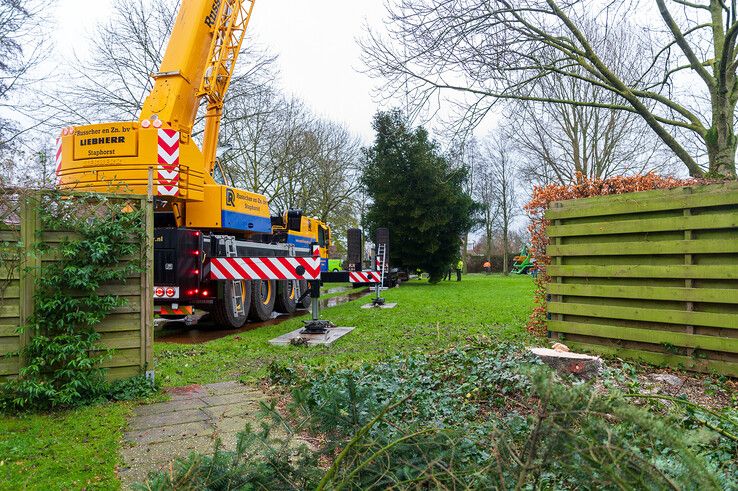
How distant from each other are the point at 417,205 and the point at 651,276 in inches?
846

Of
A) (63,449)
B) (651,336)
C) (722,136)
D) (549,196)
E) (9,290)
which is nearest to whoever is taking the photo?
(63,449)

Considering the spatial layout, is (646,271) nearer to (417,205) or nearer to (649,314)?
(649,314)

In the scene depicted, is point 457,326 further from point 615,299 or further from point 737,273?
point 737,273

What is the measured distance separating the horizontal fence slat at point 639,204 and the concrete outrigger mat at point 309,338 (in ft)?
12.2

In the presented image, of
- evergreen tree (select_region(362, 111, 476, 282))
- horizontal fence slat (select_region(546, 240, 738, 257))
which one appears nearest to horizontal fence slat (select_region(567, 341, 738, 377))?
horizontal fence slat (select_region(546, 240, 738, 257))

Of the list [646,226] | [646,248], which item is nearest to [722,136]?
[646,226]

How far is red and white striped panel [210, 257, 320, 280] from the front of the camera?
8.27 m

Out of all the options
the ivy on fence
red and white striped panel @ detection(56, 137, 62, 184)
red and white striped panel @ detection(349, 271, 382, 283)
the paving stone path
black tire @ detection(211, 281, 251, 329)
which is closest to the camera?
the paving stone path

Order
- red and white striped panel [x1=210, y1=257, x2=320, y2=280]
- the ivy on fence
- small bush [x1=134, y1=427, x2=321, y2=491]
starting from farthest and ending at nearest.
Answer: red and white striped panel [x1=210, y1=257, x2=320, y2=280] → the ivy on fence → small bush [x1=134, y1=427, x2=321, y2=491]

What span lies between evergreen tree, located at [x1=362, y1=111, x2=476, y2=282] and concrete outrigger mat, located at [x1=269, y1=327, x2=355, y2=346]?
1778cm

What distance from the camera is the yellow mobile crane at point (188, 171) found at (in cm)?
772

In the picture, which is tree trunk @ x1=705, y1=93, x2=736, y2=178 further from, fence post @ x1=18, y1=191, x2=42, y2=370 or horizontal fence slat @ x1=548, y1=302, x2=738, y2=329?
fence post @ x1=18, y1=191, x2=42, y2=370

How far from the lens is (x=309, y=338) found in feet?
26.3

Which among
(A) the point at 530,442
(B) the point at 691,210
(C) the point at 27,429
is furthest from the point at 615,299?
(C) the point at 27,429
